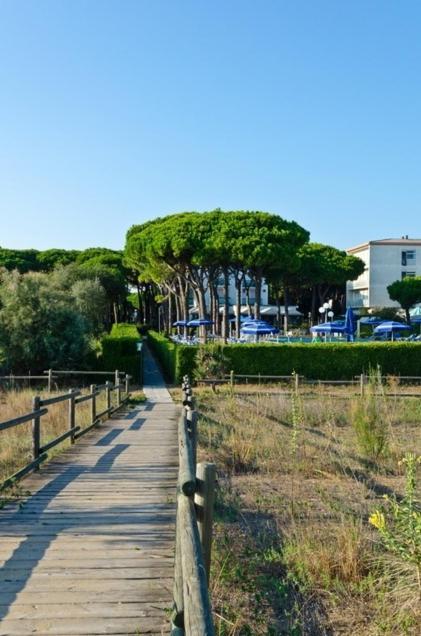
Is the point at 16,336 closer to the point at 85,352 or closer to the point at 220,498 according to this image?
the point at 85,352

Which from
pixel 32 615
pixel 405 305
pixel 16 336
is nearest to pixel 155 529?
pixel 32 615

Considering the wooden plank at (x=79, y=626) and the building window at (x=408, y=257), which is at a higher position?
the building window at (x=408, y=257)

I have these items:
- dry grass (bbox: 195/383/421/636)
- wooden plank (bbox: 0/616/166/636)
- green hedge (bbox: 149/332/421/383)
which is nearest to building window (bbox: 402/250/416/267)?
Answer: green hedge (bbox: 149/332/421/383)

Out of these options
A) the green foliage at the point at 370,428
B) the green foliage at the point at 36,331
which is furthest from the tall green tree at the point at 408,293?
the green foliage at the point at 370,428

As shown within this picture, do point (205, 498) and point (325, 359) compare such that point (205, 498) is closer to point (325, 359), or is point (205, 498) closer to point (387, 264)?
point (325, 359)

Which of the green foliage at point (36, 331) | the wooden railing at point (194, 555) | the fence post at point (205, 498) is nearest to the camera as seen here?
the wooden railing at point (194, 555)

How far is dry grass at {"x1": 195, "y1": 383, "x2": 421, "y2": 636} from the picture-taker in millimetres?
4215

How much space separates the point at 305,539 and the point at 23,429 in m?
9.64

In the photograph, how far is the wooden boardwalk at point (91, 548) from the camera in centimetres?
383

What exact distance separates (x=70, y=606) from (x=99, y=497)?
315 centimetres

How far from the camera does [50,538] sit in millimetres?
5512

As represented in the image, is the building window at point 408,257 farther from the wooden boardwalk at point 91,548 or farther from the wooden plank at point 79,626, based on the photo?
the wooden plank at point 79,626

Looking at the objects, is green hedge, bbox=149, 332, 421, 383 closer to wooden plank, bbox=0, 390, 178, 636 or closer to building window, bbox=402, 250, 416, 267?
wooden plank, bbox=0, 390, 178, 636

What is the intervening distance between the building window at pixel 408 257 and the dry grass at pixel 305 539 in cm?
6089
